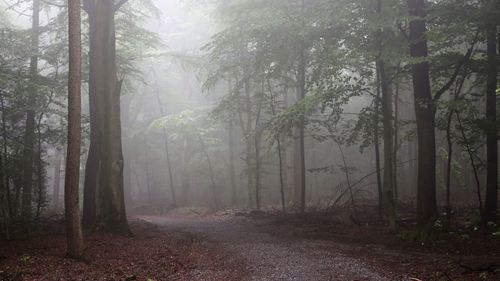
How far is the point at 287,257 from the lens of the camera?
10.4 meters

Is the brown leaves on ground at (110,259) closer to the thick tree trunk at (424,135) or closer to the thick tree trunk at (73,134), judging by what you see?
the thick tree trunk at (73,134)

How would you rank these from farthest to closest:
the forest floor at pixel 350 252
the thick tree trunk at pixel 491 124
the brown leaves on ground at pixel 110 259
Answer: the thick tree trunk at pixel 491 124, the brown leaves on ground at pixel 110 259, the forest floor at pixel 350 252

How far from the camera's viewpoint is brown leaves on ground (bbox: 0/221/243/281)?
8.53m

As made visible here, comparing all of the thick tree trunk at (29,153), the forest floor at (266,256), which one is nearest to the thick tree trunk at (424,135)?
the forest floor at (266,256)

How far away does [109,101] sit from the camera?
570 inches

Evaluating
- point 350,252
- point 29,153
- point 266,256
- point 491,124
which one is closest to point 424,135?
point 491,124

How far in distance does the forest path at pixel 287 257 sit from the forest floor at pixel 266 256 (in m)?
0.02

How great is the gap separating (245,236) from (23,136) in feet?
29.3

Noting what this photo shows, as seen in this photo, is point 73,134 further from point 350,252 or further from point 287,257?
point 350,252

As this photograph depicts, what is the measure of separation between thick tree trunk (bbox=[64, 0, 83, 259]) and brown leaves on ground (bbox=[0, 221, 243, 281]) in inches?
30.5

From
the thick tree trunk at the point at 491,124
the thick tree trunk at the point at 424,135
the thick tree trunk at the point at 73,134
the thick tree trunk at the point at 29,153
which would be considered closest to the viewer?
the thick tree trunk at the point at 73,134

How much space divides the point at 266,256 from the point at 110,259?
12.4 feet

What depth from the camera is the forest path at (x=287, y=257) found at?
8.62 m

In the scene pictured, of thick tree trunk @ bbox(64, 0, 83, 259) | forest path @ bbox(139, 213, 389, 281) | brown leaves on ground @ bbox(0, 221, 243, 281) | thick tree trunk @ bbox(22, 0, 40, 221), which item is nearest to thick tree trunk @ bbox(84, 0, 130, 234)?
brown leaves on ground @ bbox(0, 221, 243, 281)
